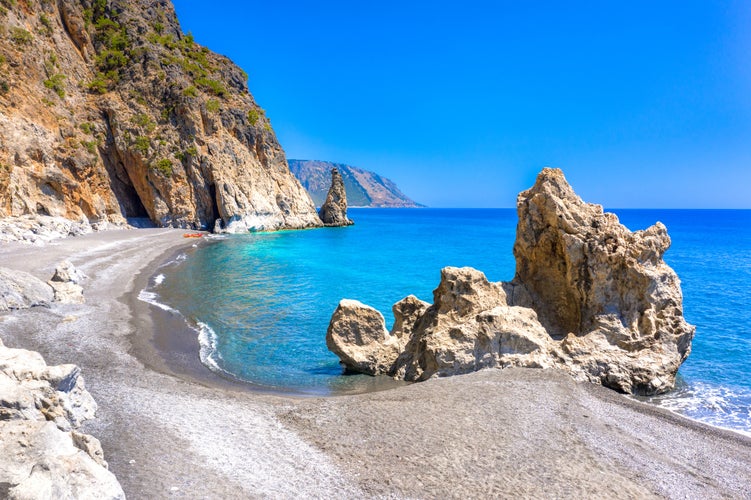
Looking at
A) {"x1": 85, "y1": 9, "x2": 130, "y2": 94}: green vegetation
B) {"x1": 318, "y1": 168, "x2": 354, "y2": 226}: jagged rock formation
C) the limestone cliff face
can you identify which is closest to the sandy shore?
the limestone cliff face

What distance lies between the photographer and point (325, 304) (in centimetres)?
2525

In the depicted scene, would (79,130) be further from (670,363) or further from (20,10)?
(670,363)

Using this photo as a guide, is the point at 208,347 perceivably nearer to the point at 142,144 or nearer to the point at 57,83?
the point at 142,144

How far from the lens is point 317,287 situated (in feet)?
99.0

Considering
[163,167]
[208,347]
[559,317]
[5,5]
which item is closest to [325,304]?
[208,347]

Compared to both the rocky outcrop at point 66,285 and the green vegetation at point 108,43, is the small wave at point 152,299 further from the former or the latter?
the green vegetation at point 108,43

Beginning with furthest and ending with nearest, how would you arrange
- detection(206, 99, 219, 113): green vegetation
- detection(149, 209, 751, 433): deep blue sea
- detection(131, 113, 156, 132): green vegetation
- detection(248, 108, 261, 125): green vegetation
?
detection(248, 108, 261, 125): green vegetation → detection(206, 99, 219, 113): green vegetation → detection(131, 113, 156, 132): green vegetation → detection(149, 209, 751, 433): deep blue sea

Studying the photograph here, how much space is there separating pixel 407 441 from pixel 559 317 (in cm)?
1009

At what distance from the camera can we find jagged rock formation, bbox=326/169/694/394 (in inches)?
502

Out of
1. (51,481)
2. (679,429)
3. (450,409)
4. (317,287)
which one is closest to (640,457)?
(679,429)

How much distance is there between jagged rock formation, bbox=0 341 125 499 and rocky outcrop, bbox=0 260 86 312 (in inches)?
446

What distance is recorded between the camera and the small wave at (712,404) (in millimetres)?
11469

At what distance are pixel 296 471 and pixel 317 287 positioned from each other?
2271cm

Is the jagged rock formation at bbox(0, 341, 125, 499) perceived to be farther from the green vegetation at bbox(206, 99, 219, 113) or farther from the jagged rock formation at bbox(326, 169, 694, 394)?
the green vegetation at bbox(206, 99, 219, 113)
